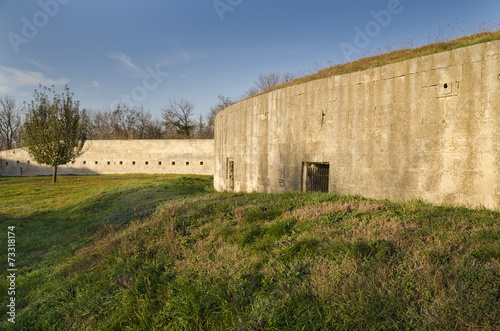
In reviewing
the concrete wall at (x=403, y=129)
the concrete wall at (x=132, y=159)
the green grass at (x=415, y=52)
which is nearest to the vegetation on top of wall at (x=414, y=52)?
the green grass at (x=415, y=52)

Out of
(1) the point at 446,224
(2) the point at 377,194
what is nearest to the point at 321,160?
(2) the point at 377,194

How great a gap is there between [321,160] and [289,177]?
4.28 feet

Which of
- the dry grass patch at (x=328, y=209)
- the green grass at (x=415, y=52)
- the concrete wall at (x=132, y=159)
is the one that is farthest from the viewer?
the concrete wall at (x=132, y=159)

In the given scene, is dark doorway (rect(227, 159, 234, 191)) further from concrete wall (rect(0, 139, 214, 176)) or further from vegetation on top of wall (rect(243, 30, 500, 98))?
concrete wall (rect(0, 139, 214, 176))

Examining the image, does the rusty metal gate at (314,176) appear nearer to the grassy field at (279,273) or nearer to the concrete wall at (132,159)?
the grassy field at (279,273)

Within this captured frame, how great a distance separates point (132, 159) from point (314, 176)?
79.1 feet

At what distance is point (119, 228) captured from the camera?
6562 mm

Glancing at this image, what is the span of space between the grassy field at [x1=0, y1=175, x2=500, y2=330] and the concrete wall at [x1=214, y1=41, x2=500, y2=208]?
0.76 m

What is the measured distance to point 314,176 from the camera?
8.16 metres

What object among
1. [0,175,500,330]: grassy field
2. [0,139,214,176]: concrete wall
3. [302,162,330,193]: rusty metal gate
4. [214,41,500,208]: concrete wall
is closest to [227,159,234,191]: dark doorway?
[214,41,500,208]: concrete wall

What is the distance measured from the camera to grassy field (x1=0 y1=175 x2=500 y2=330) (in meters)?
2.51

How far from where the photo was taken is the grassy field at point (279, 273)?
2.51 metres

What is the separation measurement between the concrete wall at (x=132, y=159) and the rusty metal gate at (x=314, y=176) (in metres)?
18.6

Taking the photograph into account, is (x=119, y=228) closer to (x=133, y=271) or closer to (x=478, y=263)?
(x=133, y=271)
